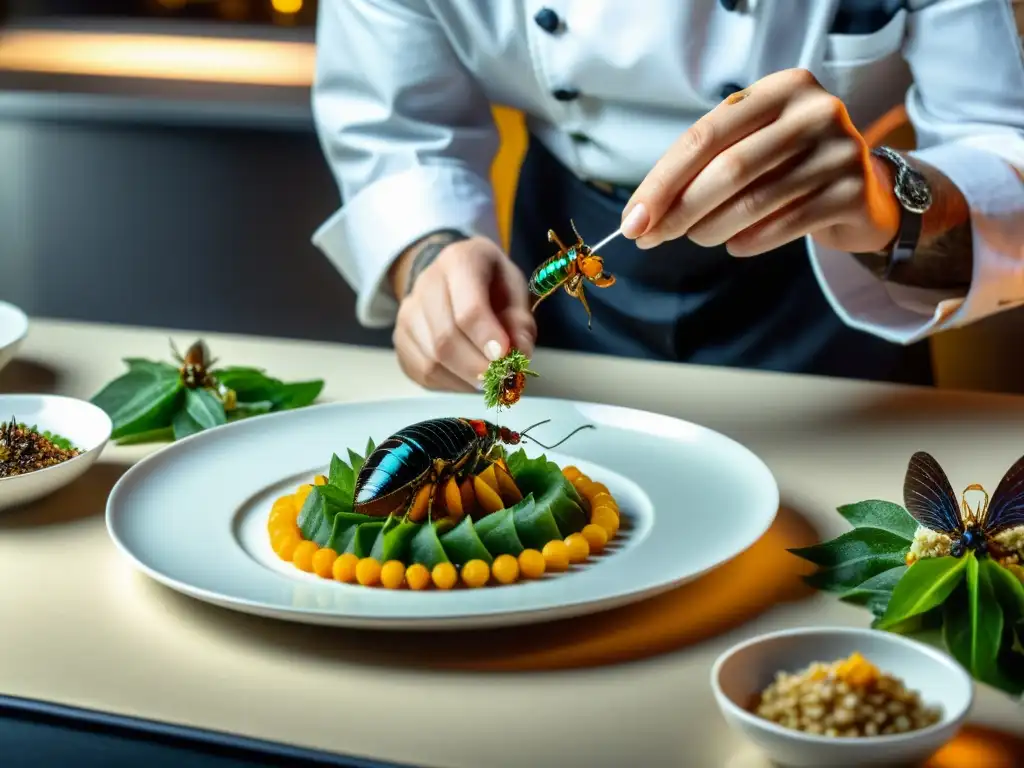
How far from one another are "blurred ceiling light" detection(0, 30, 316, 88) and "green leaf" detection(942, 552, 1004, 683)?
2291 millimetres

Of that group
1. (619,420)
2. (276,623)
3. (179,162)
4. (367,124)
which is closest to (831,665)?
(276,623)

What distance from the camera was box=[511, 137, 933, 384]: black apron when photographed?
62.0 inches

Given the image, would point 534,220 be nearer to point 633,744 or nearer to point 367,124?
point 367,124

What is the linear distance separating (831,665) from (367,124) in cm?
109

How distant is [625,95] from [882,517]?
2.37 ft

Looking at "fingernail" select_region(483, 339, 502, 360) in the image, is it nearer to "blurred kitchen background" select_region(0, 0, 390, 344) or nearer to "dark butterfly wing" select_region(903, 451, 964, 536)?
"dark butterfly wing" select_region(903, 451, 964, 536)

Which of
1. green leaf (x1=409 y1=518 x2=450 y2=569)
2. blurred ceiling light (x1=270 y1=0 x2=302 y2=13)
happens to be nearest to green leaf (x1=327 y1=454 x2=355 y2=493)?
green leaf (x1=409 y1=518 x2=450 y2=569)

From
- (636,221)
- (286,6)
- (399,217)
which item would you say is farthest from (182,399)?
(286,6)

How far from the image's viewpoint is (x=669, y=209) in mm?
990

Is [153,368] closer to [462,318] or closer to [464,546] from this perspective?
[462,318]

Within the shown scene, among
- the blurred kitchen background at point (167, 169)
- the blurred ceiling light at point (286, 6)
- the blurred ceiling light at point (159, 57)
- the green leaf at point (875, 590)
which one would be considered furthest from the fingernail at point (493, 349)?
the blurred ceiling light at point (286, 6)

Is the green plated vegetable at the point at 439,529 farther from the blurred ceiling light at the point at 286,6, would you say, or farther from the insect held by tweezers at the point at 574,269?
the blurred ceiling light at the point at 286,6

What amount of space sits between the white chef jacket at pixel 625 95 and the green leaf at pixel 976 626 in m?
0.58

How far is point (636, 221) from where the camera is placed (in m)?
0.96
